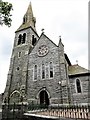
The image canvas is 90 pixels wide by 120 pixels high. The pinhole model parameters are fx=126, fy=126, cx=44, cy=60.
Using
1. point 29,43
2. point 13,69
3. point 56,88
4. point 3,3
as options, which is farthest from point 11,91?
point 3,3

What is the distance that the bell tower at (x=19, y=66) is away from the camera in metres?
22.2

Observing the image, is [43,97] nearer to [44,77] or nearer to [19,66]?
[44,77]

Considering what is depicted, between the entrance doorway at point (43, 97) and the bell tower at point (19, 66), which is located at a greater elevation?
the bell tower at point (19, 66)

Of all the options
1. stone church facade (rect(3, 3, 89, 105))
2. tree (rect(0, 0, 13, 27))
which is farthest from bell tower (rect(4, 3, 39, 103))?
tree (rect(0, 0, 13, 27))

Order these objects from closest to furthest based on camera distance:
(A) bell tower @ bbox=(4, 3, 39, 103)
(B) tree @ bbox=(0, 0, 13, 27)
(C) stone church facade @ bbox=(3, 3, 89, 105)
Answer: (B) tree @ bbox=(0, 0, 13, 27) → (C) stone church facade @ bbox=(3, 3, 89, 105) → (A) bell tower @ bbox=(4, 3, 39, 103)

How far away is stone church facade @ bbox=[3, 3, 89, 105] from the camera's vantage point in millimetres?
18891

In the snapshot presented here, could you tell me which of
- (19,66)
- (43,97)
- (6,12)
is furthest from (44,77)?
(6,12)

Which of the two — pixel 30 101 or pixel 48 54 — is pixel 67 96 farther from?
pixel 48 54

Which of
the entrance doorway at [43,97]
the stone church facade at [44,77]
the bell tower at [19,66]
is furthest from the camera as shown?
the bell tower at [19,66]

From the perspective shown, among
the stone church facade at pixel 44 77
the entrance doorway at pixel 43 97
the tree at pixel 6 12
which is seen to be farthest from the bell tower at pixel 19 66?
the tree at pixel 6 12

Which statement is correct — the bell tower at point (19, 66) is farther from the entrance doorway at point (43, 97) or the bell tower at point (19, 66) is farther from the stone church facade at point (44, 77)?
the entrance doorway at point (43, 97)

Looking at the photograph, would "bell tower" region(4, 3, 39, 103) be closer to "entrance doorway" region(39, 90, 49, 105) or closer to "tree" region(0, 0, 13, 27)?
"entrance doorway" region(39, 90, 49, 105)

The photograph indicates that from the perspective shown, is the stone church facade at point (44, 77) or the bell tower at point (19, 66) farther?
the bell tower at point (19, 66)

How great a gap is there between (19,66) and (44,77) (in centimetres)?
650
